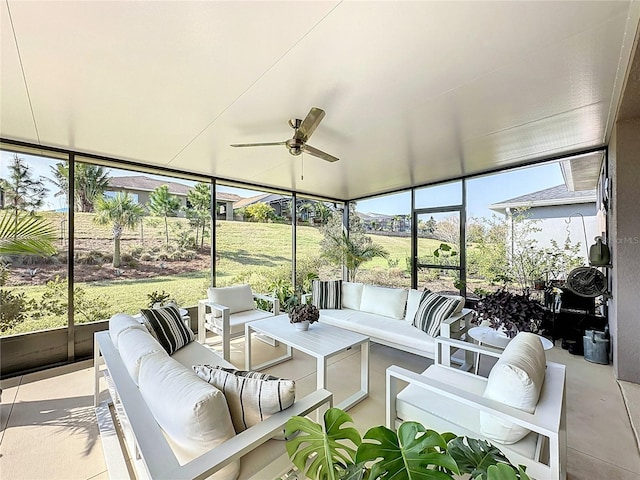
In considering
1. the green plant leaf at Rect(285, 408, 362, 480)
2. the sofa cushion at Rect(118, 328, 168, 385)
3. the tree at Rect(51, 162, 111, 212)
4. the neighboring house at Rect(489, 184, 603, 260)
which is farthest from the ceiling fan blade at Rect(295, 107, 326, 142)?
the neighboring house at Rect(489, 184, 603, 260)

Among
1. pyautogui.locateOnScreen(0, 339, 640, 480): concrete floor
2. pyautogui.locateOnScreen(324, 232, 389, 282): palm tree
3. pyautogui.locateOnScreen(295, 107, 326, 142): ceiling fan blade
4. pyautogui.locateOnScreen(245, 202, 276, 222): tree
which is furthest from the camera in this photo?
pyautogui.locateOnScreen(324, 232, 389, 282): palm tree

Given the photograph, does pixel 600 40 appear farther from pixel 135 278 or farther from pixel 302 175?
pixel 135 278

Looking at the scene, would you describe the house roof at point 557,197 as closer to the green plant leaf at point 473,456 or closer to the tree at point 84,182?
the green plant leaf at point 473,456

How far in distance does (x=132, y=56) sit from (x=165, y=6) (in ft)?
1.73

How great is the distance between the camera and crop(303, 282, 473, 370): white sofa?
2908 mm

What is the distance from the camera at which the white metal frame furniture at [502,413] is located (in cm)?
127

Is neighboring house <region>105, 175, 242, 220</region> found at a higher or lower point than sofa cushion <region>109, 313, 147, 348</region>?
higher

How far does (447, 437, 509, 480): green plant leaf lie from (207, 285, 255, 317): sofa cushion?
3041mm

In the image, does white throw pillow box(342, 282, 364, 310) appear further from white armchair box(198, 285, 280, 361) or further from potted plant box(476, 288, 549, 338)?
potted plant box(476, 288, 549, 338)

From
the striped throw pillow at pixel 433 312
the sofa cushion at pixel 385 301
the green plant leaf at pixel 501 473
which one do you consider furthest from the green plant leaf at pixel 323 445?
the sofa cushion at pixel 385 301

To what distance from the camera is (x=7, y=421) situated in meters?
2.20

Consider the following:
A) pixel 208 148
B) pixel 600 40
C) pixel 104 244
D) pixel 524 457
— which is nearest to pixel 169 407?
pixel 524 457

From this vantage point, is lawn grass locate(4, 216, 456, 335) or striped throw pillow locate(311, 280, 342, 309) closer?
lawn grass locate(4, 216, 456, 335)

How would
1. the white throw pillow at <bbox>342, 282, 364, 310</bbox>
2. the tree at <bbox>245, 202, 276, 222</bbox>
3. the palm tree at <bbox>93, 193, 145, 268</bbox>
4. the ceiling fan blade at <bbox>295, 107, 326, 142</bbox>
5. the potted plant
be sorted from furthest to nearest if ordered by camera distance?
the tree at <bbox>245, 202, 276, 222</bbox>, the white throw pillow at <bbox>342, 282, 364, 310</bbox>, the palm tree at <bbox>93, 193, 145, 268</bbox>, the potted plant, the ceiling fan blade at <bbox>295, 107, 326, 142</bbox>
